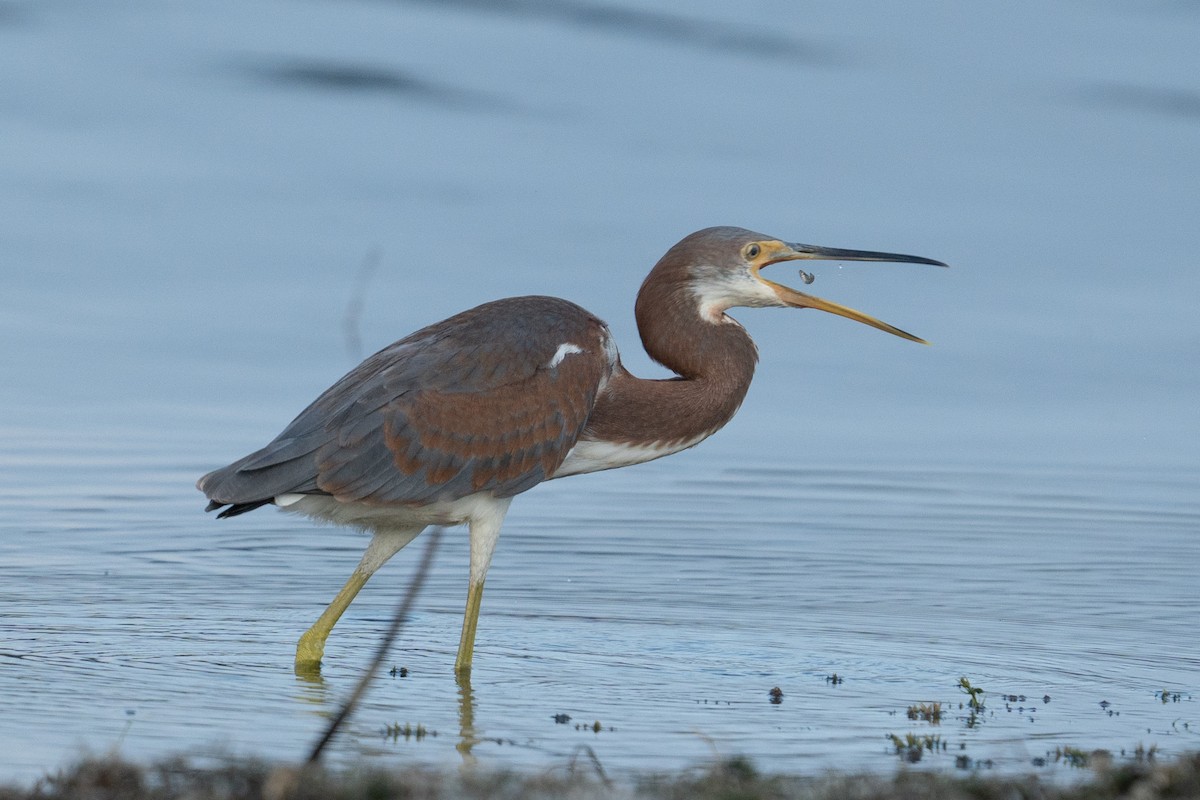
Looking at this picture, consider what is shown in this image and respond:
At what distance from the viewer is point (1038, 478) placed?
584 inches

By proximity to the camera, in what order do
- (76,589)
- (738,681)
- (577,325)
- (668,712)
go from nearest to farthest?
(668,712) → (738,681) → (577,325) → (76,589)

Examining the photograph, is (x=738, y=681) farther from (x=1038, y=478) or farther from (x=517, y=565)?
(x=1038, y=478)

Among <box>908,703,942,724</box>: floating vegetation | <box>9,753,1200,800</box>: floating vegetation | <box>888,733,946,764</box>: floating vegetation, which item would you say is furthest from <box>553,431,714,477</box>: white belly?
Result: <box>9,753,1200,800</box>: floating vegetation

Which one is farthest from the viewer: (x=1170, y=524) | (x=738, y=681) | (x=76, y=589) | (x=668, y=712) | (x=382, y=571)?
(x=1170, y=524)

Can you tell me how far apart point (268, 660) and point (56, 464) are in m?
6.08

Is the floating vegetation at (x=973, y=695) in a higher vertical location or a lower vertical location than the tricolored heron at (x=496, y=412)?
lower

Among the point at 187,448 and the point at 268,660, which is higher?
the point at 187,448

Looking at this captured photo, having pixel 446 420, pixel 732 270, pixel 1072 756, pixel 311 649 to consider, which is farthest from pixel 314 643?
pixel 1072 756

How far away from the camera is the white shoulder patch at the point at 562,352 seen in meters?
8.48

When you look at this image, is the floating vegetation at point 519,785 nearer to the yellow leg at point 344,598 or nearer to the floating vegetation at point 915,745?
the floating vegetation at point 915,745

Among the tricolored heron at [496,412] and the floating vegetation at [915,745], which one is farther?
the tricolored heron at [496,412]

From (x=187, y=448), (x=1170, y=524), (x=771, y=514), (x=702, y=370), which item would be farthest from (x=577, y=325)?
(x=187, y=448)

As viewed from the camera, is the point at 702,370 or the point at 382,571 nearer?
the point at 702,370

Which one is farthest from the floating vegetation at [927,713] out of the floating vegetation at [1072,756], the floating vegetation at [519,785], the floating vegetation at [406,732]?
the floating vegetation at [406,732]
